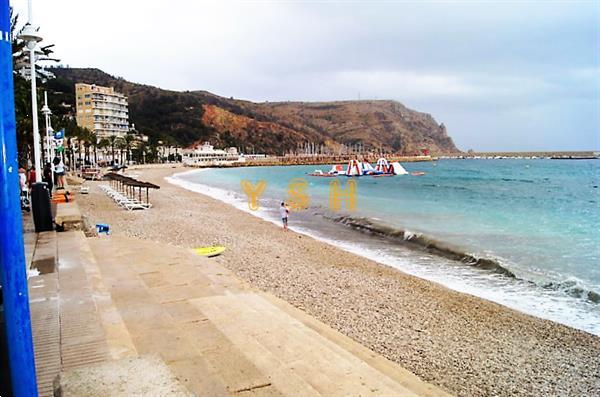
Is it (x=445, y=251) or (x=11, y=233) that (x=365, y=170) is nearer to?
(x=445, y=251)

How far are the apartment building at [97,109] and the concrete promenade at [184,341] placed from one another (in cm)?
11240

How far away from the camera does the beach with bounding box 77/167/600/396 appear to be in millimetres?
5807

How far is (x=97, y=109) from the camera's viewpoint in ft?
366

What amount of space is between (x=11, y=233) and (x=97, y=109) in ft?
400

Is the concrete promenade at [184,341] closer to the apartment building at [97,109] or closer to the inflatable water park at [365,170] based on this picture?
the inflatable water park at [365,170]

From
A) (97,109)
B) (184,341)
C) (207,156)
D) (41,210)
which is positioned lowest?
(184,341)

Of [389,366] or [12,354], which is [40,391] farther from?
[389,366]

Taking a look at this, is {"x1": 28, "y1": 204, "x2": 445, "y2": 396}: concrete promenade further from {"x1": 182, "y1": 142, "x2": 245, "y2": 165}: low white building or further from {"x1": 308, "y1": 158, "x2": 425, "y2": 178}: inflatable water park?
{"x1": 182, "y1": 142, "x2": 245, "y2": 165}: low white building

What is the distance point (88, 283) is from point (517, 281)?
996 centimetres

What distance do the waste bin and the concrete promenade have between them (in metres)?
1.75

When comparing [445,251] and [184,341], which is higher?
[184,341]

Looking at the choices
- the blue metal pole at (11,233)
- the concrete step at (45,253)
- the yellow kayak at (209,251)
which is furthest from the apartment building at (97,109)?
the blue metal pole at (11,233)

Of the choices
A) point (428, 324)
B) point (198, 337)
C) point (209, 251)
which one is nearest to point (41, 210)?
point (209, 251)

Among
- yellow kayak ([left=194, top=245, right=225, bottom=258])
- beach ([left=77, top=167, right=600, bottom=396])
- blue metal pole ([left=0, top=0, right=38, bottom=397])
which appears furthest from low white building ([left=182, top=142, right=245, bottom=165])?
→ blue metal pole ([left=0, top=0, right=38, bottom=397])
